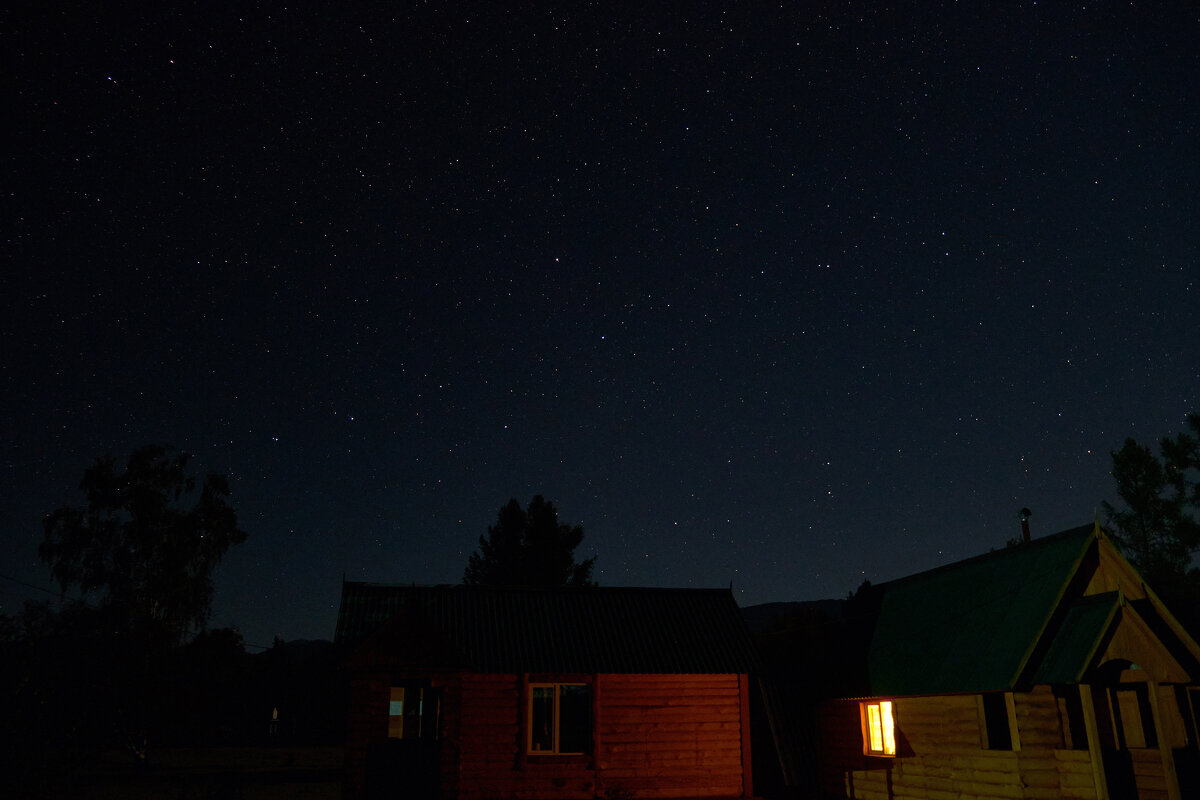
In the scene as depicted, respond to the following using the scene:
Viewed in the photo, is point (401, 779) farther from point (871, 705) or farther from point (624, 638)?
point (871, 705)

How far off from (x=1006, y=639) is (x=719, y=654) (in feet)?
25.4

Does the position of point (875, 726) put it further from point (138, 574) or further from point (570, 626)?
point (138, 574)

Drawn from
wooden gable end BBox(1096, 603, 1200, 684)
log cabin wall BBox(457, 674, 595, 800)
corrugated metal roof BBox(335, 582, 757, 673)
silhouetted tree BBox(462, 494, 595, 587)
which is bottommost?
log cabin wall BBox(457, 674, 595, 800)

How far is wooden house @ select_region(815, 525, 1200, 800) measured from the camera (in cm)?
1622

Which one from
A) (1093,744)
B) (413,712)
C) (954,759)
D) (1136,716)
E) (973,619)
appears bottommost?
(954,759)

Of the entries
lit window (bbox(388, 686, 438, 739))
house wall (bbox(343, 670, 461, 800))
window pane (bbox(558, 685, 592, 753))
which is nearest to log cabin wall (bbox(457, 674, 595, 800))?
house wall (bbox(343, 670, 461, 800))

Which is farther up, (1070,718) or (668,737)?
(1070,718)

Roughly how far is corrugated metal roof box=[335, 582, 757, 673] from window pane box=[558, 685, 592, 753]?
1835mm

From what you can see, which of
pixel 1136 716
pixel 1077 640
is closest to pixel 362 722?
pixel 1077 640

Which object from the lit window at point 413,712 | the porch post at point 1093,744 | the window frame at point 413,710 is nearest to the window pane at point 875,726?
the porch post at point 1093,744

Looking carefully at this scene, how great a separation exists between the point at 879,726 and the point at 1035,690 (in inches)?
186

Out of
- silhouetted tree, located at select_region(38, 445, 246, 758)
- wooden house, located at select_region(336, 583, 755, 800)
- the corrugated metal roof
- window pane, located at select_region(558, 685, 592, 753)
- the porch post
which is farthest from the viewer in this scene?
silhouetted tree, located at select_region(38, 445, 246, 758)

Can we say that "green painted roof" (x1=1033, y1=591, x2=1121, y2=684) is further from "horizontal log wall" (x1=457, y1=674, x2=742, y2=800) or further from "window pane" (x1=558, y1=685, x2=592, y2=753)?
"window pane" (x1=558, y1=685, x2=592, y2=753)

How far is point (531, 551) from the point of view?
2290 inches
